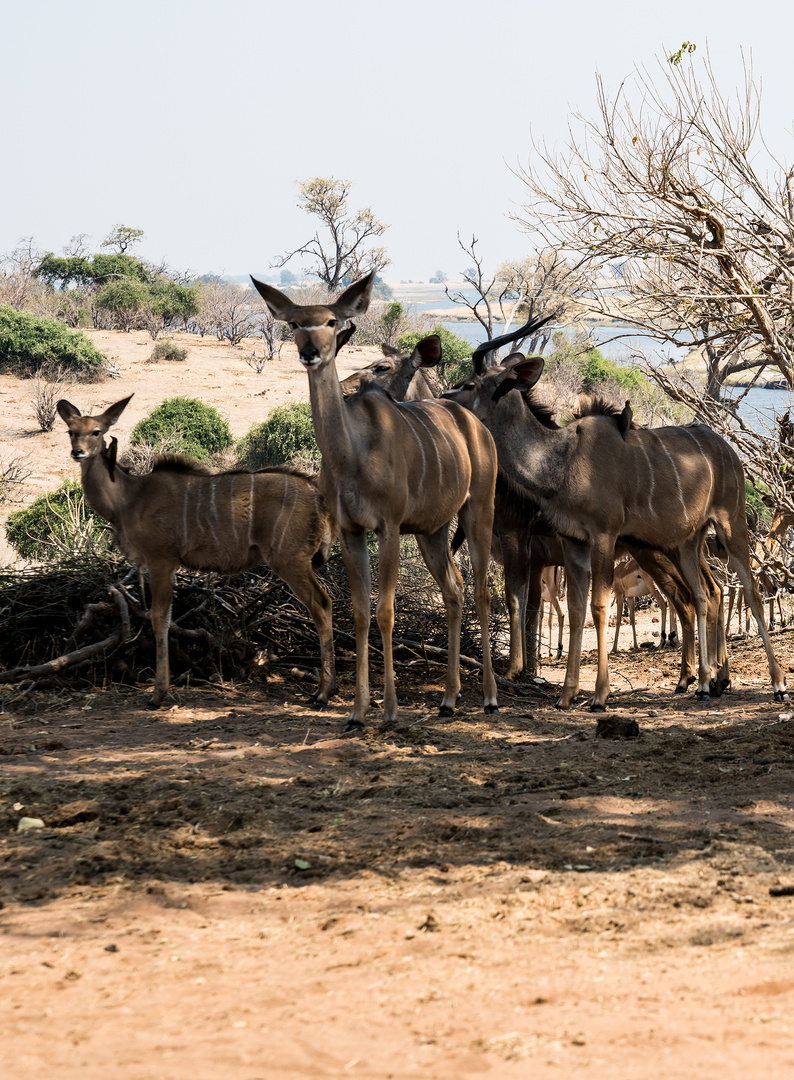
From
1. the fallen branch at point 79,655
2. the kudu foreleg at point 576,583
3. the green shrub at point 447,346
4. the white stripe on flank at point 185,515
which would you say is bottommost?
the fallen branch at point 79,655

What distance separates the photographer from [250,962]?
307 cm

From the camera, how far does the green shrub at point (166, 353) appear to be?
32031 millimetres

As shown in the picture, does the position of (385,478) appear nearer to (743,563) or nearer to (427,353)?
(427,353)

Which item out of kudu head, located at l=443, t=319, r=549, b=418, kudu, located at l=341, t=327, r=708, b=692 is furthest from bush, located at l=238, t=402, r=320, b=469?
kudu head, located at l=443, t=319, r=549, b=418

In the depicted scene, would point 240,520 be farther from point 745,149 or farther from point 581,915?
point 745,149

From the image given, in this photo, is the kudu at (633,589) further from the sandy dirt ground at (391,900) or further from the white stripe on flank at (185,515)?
the white stripe on flank at (185,515)

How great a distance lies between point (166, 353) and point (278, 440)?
1057 centimetres

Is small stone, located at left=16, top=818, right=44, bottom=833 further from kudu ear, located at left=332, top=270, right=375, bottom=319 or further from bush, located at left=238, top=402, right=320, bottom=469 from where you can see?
bush, located at left=238, top=402, right=320, bottom=469

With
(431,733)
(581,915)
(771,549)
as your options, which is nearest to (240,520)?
(431,733)

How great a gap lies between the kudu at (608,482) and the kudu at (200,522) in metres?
1.58

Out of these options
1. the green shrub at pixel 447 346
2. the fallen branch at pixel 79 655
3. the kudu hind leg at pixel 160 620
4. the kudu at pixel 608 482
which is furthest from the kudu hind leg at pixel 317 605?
the green shrub at pixel 447 346

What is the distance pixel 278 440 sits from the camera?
23203 mm

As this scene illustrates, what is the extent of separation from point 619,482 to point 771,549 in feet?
10.3

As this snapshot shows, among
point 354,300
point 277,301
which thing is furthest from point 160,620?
point 354,300
